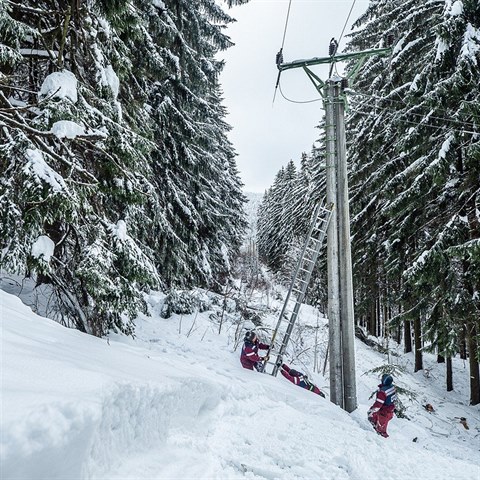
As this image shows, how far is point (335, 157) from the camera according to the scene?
305 inches

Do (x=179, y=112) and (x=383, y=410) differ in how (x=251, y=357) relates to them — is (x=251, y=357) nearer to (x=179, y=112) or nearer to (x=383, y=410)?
(x=383, y=410)

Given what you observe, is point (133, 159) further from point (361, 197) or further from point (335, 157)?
point (361, 197)

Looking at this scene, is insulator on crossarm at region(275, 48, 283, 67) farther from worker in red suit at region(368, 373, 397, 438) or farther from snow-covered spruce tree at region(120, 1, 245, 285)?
worker in red suit at region(368, 373, 397, 438)

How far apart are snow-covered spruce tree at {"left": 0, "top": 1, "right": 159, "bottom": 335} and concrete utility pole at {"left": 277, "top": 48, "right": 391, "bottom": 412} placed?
3.71 metres

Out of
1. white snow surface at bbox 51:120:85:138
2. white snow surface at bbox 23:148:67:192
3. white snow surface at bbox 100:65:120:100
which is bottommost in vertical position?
white snow surface at bbox 23:148:67:192

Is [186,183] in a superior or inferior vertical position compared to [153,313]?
superior

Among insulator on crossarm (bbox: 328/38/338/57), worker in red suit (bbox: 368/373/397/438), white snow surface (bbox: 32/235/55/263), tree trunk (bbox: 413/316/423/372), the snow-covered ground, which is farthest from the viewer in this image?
tree trunk (bbox: 413/316/423/372)

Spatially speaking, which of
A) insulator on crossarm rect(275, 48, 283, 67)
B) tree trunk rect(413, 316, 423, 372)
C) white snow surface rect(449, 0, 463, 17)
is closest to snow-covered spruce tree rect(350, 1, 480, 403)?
white snow surface rect(449, 0, 463, 17)

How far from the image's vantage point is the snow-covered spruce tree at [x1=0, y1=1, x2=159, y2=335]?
4129mm

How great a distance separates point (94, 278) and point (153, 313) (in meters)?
6.93

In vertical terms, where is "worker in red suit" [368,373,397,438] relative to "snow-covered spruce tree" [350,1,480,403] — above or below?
below

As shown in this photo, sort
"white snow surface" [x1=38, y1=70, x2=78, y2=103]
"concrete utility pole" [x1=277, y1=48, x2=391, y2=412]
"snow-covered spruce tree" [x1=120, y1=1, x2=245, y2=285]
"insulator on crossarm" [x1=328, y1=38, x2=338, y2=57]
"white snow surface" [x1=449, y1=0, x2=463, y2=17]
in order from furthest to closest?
1. "snow-covered spruce tree" [x1=120, y1=1, x2=245, y2=285]
2. "white snow surface" [x1=449, y1=0, x2=463, y2=17]
3. "insulator on crossarm" [x1=328, y1=38, x2=338, y2=57]
4. "concrete utility pole" [x1=277, y1=48, x2=391, y2=412]
5. "white snow surface" [x1=38, y1=70, x2=78, y2=103]

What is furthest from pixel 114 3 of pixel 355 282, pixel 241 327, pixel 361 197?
pixel 355 282

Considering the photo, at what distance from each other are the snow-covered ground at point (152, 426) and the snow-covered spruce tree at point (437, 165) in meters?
5.49
